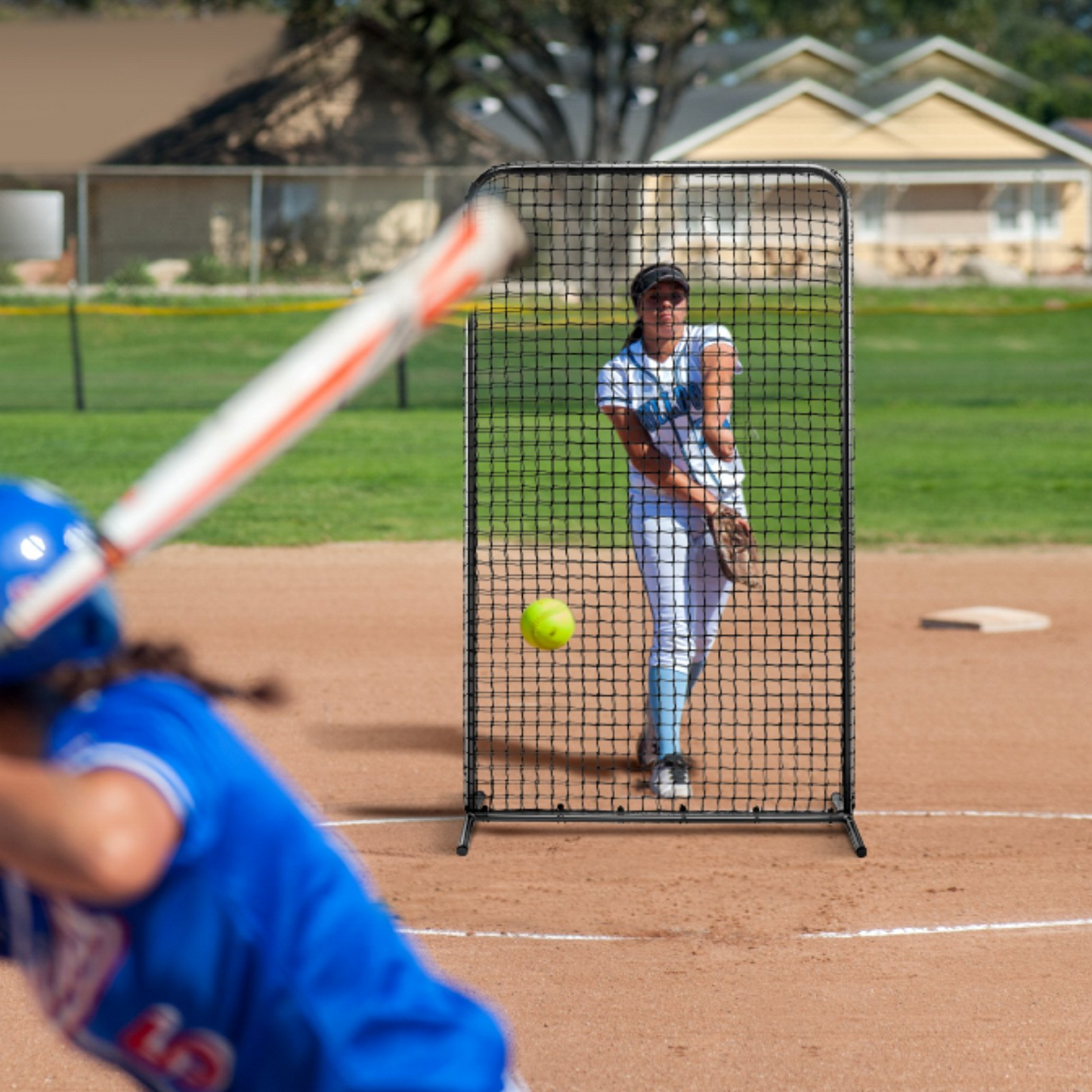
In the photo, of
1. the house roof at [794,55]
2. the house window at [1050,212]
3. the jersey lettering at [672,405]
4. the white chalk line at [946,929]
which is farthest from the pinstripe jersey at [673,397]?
the house roof at [794,55]

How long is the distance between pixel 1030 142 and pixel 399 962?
49285mm

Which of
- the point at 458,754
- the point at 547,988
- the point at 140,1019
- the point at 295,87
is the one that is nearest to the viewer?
the point at 140,1019

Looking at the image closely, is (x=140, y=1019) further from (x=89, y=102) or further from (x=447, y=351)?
(x=89, y=102)

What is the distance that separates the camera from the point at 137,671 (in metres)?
2.19

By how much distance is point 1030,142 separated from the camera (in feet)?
157

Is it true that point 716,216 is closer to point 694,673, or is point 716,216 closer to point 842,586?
point 694,673

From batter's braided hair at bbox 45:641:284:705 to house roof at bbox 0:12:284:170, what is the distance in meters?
33.9

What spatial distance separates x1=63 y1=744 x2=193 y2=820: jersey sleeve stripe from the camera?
1.98m

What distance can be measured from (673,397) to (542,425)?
40.4ft

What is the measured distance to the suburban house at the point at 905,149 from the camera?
44969 mm

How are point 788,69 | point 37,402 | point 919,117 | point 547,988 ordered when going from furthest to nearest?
point 788,69, point 919,117, point 37,402, point 547,988

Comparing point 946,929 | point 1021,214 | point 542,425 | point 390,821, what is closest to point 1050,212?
point 1021,214

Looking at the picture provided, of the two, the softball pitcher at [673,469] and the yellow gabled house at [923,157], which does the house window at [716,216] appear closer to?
the softball pitcher at [673,469]

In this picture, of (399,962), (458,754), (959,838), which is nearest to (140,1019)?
(399,962)
